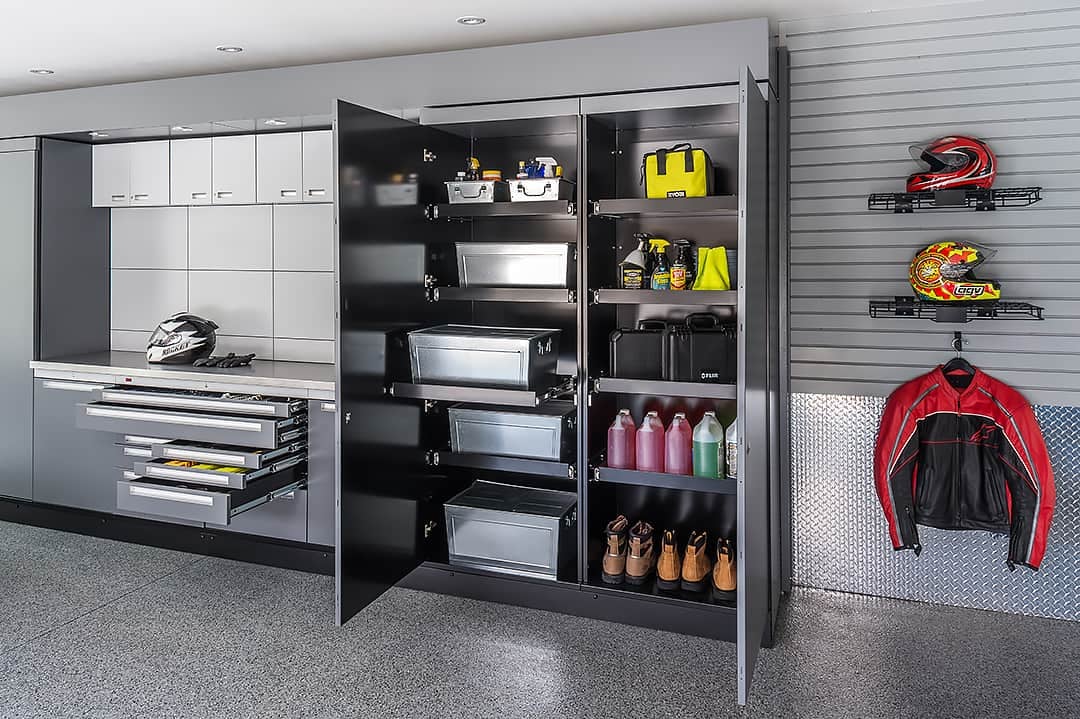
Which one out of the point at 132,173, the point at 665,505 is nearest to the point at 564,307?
the point at 665,505

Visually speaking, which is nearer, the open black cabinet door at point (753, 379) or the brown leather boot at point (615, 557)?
the open black cabinet door at point (753, 379)

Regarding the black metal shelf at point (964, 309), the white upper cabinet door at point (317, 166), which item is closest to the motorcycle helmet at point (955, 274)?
the black metal shelf at point (964, 309)

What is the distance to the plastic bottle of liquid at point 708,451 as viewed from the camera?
3412mm

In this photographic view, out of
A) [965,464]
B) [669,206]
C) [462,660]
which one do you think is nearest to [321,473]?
[462,660]

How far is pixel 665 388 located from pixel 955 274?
125 centimetres

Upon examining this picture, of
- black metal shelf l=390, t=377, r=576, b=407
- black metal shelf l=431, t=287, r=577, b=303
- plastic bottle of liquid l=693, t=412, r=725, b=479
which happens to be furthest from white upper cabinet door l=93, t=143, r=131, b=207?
plastic bottle of liquid l=693, t=412, r=725, b=479

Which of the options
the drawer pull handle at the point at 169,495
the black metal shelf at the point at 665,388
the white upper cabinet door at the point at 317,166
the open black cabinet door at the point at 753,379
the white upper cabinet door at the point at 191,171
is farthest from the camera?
the white upper cabinet door at the point at 191,171

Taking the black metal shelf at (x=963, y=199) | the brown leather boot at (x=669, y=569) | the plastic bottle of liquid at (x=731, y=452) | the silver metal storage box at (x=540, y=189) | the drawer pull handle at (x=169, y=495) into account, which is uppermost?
the silver metal storage box at (x=540, y=189)

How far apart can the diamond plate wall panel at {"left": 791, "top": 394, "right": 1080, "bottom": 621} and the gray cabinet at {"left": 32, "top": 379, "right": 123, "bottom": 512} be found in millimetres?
3674

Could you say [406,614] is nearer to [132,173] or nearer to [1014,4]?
[132,173]

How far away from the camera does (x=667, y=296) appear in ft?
10.8

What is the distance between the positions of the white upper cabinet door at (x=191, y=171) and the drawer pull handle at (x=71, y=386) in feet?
3.65

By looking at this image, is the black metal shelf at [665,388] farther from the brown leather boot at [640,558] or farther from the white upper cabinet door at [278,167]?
the white upper cabinet door at [278,167]

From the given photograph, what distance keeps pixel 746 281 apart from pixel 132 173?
3747 millimetres
